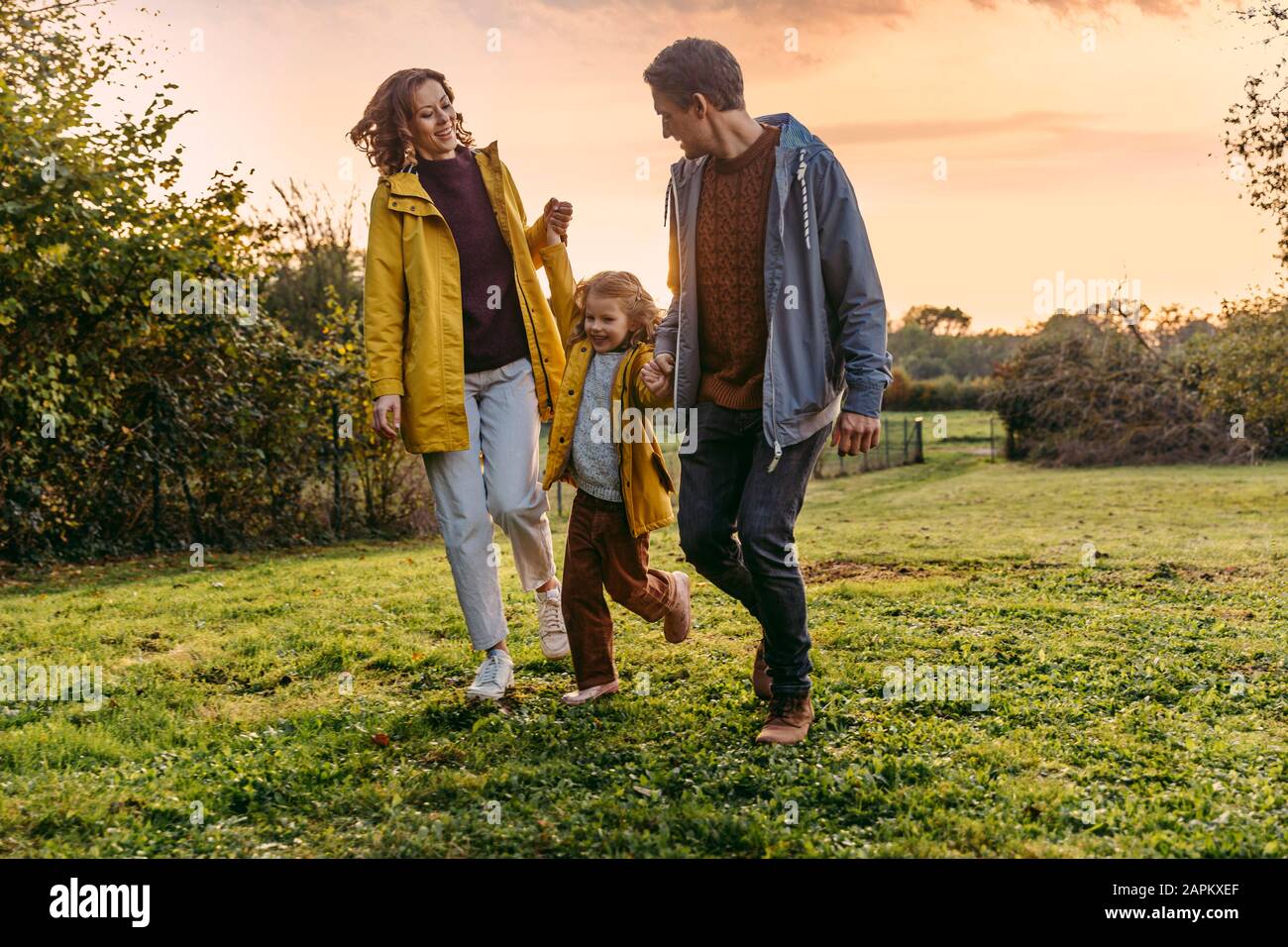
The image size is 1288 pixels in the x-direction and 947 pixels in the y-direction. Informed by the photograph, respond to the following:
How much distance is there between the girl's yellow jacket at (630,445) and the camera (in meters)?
4.04

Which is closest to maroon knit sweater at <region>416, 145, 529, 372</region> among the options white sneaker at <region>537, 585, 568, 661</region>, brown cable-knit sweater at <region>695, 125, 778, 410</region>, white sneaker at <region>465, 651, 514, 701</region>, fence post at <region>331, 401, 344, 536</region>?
brown cable-knit sweater at <region>695, 125, 778, 410</region>

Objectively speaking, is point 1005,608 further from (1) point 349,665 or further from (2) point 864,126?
(2) point 864,126

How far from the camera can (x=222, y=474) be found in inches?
394

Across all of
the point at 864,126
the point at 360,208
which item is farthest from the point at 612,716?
the point at 360,208

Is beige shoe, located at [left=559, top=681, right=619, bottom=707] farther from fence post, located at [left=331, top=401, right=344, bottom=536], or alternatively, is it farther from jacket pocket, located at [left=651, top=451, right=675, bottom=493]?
fence post, located at [left=331, top=401, right=344, bottom=536]

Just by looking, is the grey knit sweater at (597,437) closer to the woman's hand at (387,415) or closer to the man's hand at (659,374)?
the man's hand at (659,374)

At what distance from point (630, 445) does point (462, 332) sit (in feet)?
2.63

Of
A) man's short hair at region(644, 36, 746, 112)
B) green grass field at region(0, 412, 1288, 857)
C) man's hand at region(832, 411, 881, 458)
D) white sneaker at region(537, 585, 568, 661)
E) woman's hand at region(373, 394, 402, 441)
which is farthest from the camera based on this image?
white sneaker at region(537, 585, 568, 661)

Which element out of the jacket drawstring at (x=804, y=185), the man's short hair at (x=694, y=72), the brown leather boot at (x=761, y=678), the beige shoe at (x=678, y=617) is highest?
the man's short hair at (x=694, y=72)

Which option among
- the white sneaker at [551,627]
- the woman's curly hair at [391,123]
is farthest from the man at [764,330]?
the woman's curly hair at [391,123]

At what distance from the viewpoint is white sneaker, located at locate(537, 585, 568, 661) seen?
455 cm

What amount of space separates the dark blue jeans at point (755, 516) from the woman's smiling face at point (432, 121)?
1487mm

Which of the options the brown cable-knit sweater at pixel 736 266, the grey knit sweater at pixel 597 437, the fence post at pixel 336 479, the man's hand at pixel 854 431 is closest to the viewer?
the man's hand at pixel 854 431

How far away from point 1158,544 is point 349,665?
22.0 feet
